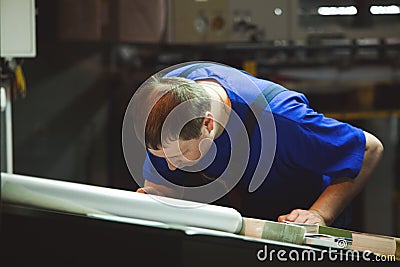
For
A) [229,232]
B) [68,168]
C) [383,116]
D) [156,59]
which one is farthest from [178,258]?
[383,116]

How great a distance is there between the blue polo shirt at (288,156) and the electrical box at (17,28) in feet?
1.49

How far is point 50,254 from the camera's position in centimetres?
186

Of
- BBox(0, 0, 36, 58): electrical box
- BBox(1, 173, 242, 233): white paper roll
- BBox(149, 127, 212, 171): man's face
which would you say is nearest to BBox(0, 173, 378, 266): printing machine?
BBox(1, 173, 242, 233): white paper roll

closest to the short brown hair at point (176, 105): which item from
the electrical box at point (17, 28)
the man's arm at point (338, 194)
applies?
the man's arm at point (338, 194)

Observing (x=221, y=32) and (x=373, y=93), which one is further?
(x=221, y=32)

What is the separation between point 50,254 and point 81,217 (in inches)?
6.4

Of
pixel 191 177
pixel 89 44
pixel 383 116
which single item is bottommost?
pixel 191 177

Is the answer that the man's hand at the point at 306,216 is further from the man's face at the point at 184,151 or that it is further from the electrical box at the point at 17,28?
the electrical box at the point at 17,28

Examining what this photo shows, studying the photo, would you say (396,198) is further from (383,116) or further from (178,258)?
(178,258)

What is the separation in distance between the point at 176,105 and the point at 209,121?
0.23 feet

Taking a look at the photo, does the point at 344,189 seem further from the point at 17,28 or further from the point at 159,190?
the point at 17,28

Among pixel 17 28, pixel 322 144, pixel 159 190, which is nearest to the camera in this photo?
pixel 322 144

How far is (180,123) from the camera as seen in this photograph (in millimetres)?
1536

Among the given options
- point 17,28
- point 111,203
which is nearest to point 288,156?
point 111,203
